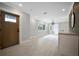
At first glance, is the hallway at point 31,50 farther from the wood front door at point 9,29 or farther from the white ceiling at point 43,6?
the white ceiling at point 43,6

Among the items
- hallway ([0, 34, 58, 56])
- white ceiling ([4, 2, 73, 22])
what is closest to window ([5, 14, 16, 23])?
white ceiling ([4, 2, 73, 22])

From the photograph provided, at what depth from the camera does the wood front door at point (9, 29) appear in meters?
5.17

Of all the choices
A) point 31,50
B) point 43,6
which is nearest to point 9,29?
point 31,50

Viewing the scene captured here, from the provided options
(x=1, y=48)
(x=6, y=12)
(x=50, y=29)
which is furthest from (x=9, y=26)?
(x=50, y=29)

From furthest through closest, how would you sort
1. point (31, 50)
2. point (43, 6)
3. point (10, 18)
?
point (10, 18)
point (43, 6)
point (31, 50)

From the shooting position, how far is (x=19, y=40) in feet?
21.6

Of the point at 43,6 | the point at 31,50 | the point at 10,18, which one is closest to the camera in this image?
the point at 31,50

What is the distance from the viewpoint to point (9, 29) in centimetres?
561

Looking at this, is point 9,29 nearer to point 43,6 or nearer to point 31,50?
point 31,50

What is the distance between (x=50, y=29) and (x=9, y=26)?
14.2 metres

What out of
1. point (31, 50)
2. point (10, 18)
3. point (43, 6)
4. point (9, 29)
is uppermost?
point (43, 6)

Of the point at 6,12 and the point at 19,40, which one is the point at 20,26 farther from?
the point at 6,12

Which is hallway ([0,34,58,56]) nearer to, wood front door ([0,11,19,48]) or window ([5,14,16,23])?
wood front door ([0,11,19,48])

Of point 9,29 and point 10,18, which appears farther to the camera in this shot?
point 10,18
